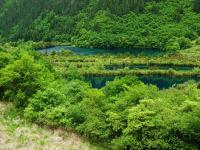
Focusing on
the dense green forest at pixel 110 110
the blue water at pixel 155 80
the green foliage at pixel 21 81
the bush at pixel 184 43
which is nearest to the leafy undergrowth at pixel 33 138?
the dense green forest at pixel 110 110

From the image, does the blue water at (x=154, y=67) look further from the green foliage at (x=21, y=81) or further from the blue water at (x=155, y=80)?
the green foliage at (x=21, y=81)

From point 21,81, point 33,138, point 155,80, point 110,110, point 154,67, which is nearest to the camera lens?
point 33,138

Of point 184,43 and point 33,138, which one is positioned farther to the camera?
point 184,43

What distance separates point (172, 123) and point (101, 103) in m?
10.6

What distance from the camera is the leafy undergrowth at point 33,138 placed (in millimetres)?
46656

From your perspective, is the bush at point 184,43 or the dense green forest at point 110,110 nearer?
the dense green forest at point 110,110

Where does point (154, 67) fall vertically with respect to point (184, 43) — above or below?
above

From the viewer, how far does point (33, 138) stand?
4912cm

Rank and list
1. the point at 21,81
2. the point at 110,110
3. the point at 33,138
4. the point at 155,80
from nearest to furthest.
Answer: the point at 33,138 < the point at 110,110 < the point at 21,81 < the point at 155,80

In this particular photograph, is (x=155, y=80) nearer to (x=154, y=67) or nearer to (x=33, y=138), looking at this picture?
(x=154, y=67)

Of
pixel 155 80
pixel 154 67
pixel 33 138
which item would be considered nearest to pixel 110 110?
pixel 33 138

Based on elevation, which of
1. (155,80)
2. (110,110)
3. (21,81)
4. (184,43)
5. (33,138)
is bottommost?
(184,43)

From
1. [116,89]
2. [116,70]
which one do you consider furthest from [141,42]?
[116,89]

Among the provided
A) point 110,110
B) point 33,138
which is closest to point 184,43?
point 110,110
